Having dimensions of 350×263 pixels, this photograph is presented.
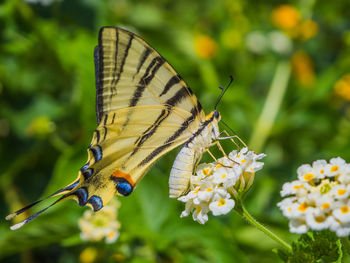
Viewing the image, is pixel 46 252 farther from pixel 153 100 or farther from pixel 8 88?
pixel 153 100

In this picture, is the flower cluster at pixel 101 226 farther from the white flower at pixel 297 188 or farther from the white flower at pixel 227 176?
the white flower at pixel 297 188

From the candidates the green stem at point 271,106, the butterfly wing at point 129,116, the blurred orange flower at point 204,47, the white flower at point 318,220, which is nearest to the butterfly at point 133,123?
the butterfly wing at point 129,116

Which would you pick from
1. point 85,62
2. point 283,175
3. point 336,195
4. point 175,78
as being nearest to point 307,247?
point 336,195

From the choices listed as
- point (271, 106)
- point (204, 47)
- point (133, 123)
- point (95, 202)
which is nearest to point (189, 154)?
point (133, 123)

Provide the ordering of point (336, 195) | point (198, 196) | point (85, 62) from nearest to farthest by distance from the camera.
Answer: point (336, 195) < point (198, 196) < point (85, 62)

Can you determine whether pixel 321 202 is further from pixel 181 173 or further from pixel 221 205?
pixel 181 173

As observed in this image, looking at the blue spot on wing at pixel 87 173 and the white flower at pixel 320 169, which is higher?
the white flower at pixel 320 169
